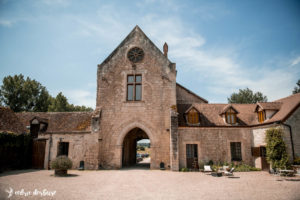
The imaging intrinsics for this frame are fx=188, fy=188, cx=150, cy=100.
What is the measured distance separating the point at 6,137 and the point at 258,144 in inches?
795

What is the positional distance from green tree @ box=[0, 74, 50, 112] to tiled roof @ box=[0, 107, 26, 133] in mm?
16306

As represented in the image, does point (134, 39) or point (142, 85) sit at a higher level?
point (134, 39)

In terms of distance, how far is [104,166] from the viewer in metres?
16.0

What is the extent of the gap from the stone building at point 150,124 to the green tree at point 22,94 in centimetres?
1848

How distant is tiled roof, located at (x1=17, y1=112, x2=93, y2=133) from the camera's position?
17297mm

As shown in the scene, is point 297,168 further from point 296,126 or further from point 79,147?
point 79,147

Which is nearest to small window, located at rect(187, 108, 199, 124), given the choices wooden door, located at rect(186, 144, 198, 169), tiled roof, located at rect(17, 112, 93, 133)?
wooden door, located at rect(186, 144, 198, 169)

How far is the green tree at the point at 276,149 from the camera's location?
42.2ft

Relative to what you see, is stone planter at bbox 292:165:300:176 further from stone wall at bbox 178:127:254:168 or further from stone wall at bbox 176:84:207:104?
stone wall at bbox 176:84:207:104

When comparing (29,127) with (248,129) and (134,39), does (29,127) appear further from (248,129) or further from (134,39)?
(248,129)

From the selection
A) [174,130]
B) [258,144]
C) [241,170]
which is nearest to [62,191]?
[174,130]

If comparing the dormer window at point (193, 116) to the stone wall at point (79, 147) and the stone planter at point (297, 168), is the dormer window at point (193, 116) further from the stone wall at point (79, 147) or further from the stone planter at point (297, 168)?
the stone wall at point (79, 147)

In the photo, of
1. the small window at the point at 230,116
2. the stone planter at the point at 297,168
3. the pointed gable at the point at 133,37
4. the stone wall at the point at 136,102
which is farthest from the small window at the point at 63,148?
the stone planter at the point at 297,168

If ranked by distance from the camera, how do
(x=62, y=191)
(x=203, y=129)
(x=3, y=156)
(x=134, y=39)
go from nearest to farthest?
1. (x=62, y=191)
2. (x=3, y=156)
3. (x=203, y=129)
4. (x=134, y=39)
